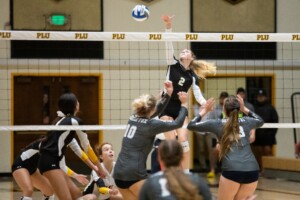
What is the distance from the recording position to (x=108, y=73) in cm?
1639

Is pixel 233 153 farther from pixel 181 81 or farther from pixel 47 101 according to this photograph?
pixel 47 101

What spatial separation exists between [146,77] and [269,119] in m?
2.86

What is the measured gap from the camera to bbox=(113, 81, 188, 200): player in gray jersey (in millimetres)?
7367

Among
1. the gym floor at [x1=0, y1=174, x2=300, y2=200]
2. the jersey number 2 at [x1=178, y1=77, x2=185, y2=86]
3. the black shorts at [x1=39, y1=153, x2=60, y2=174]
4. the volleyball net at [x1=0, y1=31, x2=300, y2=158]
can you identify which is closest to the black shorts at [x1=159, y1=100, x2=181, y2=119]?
the jersey number 2 at [x1=178, y1=77, x2=185, y2=86]

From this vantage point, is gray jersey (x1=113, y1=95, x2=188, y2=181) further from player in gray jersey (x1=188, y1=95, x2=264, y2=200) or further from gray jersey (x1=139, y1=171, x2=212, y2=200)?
gray jersey (x1=139, y1=171, x2=212, y2=200)

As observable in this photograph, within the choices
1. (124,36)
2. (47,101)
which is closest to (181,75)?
(124,36)

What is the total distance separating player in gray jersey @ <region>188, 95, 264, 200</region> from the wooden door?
8.84 m

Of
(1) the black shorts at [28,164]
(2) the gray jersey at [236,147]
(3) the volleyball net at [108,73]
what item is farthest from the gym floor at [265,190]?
(2) the gray jersey at [236,147]

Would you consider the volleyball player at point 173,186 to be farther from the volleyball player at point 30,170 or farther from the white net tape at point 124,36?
the white net tape at point 124,36

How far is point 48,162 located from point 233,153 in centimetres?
211

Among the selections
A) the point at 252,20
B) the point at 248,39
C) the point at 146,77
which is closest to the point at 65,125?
the point at 248,39

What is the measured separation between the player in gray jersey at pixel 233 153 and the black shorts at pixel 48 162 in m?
1.62

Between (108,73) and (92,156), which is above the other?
(108,73)

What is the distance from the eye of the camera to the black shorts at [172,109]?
1015 cm
